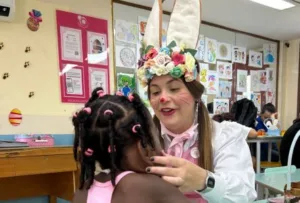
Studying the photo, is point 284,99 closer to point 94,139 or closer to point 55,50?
point 55,50

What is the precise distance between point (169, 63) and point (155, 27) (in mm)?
171

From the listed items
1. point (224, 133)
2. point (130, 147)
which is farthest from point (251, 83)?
point (130, 147)

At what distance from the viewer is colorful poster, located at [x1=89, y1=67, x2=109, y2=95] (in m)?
2.97

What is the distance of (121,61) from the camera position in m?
3.22

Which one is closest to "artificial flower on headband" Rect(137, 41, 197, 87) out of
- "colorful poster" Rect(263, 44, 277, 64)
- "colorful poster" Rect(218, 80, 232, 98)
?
"colorful poster" Rect(218, 80, 232, 98)

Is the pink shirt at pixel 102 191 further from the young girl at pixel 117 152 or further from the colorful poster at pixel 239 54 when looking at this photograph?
the colorful poster at pixel 239 54

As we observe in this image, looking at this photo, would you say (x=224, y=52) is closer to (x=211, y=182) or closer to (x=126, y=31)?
(x=126, y=31)

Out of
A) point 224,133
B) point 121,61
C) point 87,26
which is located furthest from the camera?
point 121,61

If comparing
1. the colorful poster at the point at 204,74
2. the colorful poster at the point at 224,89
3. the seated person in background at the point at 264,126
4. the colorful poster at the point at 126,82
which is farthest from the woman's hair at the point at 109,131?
the colorful poster at the point at 224,89

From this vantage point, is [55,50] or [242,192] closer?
[242,192]

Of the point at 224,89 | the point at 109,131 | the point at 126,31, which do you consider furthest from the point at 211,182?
the point at 224,89

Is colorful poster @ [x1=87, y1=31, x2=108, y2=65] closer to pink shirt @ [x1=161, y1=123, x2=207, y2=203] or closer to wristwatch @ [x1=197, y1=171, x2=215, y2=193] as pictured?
pink shirt @ [x1=161, y1=123, x2=207, y2=203]

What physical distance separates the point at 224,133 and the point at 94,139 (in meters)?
0.53

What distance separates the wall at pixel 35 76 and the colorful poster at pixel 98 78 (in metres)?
0.31
